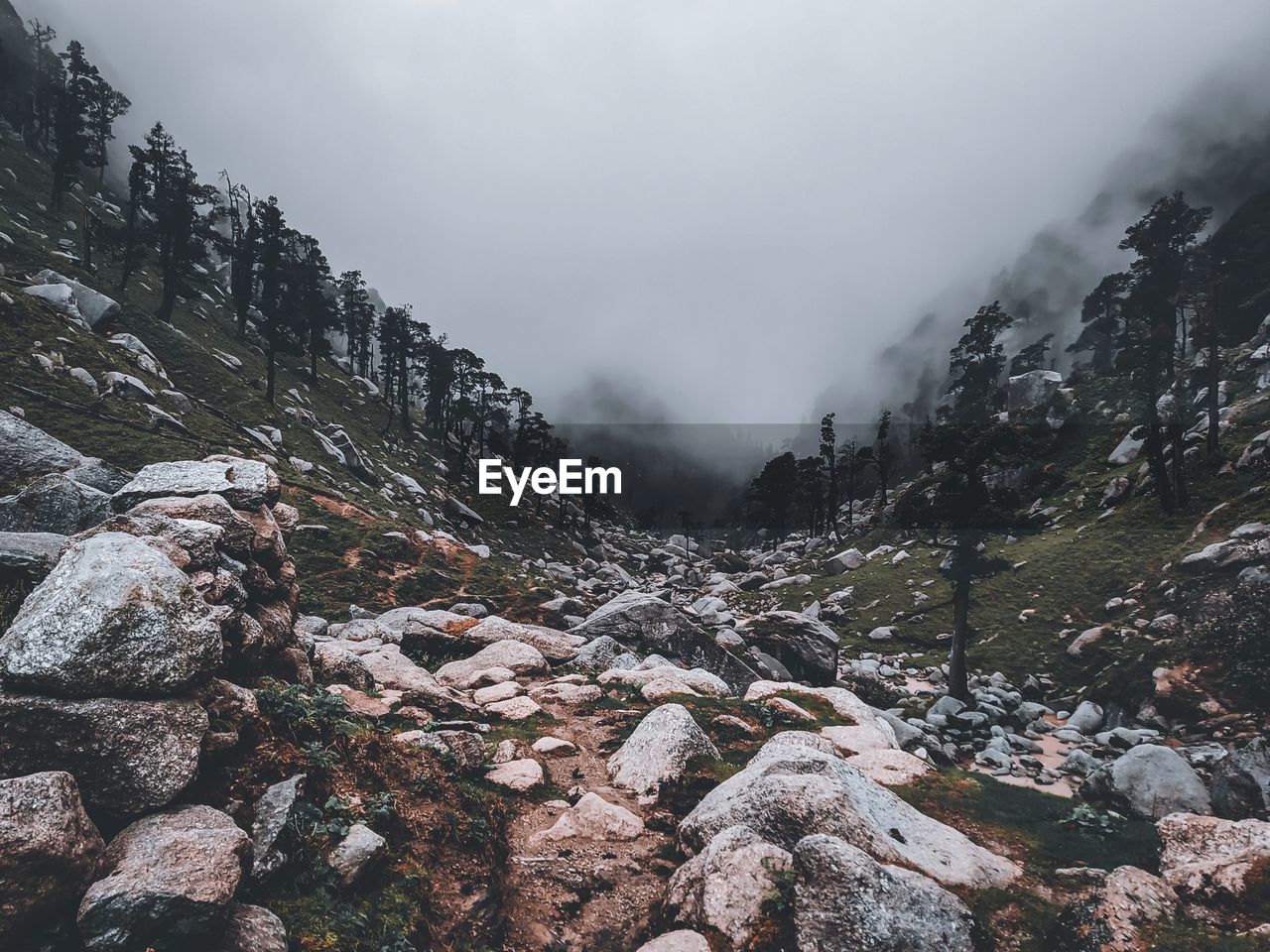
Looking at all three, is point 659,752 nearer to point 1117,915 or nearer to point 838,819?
point 838,819

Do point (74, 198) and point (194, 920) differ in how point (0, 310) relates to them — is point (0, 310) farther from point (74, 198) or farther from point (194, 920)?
point (74, 198)

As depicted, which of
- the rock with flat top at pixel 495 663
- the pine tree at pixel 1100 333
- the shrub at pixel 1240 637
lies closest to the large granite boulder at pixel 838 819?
the rock with flat top at pixel 495 663

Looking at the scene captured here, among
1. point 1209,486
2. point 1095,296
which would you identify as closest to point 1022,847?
point 1209,486

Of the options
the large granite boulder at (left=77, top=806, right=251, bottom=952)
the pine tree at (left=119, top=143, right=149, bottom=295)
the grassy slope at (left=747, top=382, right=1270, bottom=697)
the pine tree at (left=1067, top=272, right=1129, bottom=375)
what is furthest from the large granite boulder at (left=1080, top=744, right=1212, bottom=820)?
the pine tree at (left=119, top=143, right=149, bottom=295)

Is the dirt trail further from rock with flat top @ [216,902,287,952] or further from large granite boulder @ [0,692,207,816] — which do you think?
large granite boulder @ [0,692,207,816]

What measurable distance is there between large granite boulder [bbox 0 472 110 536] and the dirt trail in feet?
60.1

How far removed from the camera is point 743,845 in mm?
10336

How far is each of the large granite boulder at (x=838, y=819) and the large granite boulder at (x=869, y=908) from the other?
113 cm

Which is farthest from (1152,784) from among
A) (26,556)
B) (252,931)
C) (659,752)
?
(26,556)

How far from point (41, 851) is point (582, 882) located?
29.0ft

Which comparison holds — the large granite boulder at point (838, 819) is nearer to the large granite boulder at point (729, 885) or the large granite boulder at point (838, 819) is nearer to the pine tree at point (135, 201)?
the large granite boulder at point (729, 885)

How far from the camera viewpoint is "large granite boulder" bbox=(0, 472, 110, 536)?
55.9ft

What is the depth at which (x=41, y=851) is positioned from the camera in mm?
5984

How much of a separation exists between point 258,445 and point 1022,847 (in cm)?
6323
